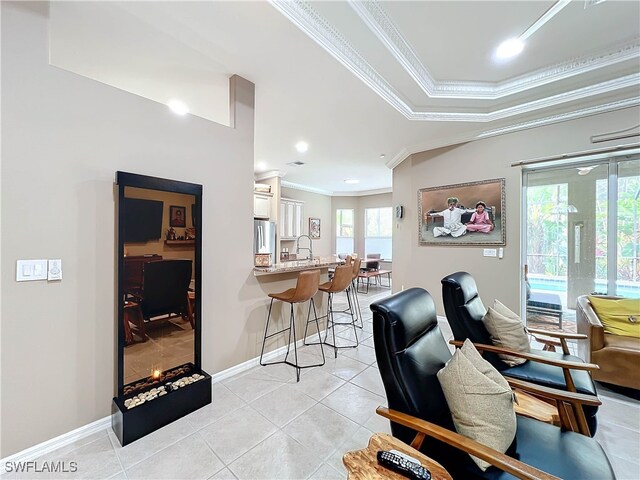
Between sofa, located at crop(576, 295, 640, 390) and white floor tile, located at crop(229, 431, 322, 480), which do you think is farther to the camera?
sofa, located at crop(576, 295, 640, 390)

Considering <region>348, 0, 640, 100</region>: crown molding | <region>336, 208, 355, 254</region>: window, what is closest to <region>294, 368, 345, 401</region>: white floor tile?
<region>348, 0, 640, 100</region>: crown molding

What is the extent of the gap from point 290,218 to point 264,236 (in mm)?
1518

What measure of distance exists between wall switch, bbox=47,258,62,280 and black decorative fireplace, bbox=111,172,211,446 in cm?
30

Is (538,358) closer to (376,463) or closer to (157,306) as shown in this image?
(376,463)

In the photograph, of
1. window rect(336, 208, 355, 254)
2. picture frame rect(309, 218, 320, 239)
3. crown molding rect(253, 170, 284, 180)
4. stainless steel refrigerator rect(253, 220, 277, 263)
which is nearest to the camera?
stainless steel refrigerator rect(253, 220, 277, 263)

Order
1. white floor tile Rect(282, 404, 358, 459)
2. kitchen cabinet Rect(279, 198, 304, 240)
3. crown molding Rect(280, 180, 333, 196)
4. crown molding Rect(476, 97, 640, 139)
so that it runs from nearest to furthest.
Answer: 1. white floor tile Rect(282, 404, 358, 459)
2. crown molding Rect(476, 97, 640, 139)
3. kitchen cabinet Rect(279, 198, 304, 240)
4. crown molding Rect(280, 180, 333, 196)

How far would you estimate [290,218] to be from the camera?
23.8ft

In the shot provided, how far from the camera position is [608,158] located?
123 inches

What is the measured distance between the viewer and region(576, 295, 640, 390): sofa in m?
2.22

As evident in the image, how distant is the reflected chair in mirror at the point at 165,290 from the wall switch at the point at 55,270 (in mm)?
449

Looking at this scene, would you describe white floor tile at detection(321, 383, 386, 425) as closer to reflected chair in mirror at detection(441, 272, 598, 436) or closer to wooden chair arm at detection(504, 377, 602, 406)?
reflected chair in mirror at detection(441, 272, 598, 436)

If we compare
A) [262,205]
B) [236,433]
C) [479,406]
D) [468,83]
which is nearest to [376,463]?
[479,406]

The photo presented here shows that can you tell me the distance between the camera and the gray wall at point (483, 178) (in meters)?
3.19

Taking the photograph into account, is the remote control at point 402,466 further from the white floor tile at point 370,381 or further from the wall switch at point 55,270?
the wall switch at point 55,270
